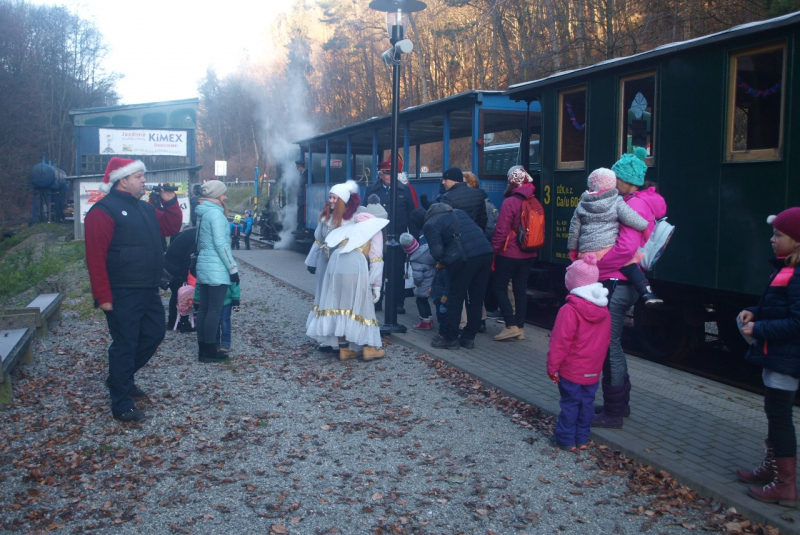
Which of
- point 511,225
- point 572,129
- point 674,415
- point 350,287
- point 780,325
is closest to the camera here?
point 780,325

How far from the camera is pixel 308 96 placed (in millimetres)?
40188

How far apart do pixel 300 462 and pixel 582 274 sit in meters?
2.29

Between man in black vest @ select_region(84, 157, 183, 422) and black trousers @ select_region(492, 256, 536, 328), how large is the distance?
396 cm

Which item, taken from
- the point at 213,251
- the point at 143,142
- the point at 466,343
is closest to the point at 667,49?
the point at 466,343

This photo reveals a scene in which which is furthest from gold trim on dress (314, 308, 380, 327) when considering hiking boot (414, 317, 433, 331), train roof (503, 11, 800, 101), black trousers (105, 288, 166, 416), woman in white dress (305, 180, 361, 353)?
train roof (503, 11, 800, 101)

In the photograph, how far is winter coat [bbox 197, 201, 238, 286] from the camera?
704 cm

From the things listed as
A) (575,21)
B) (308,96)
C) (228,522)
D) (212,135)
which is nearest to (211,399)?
(228,522)

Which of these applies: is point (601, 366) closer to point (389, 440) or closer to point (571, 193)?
point (389, 440)

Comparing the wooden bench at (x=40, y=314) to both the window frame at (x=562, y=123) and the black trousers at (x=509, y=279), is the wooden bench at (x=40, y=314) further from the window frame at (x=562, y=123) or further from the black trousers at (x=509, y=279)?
the window frame at (x=562, y=123)

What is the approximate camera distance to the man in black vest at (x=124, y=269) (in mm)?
5324

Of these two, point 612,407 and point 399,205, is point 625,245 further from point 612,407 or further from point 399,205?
point 399,205

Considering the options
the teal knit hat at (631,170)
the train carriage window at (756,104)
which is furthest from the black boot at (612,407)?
the train carriage window at (756,104)

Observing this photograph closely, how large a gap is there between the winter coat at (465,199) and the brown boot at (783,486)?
4798 mm

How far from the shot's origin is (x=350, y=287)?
7305 mm
